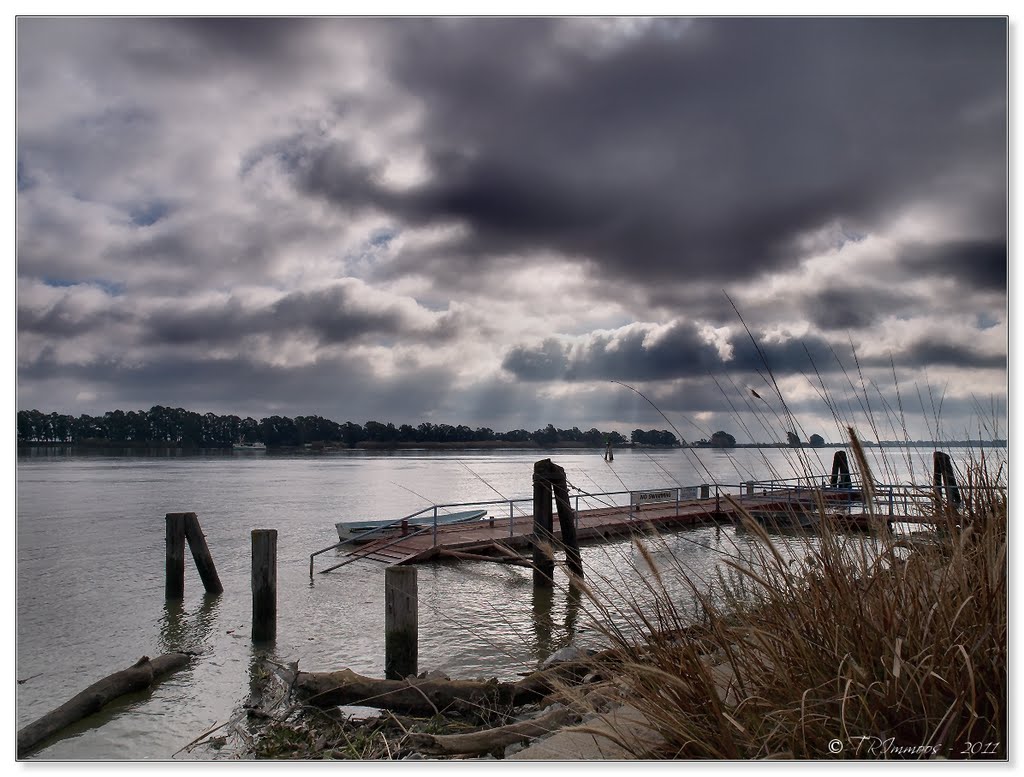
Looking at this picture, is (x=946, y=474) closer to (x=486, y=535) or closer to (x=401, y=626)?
(x=401, y=626)

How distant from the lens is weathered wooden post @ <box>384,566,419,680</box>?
6941mm

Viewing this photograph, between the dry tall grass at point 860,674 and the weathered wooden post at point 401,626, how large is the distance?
461 cm

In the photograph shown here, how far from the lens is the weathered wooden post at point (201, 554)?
11.5 metres

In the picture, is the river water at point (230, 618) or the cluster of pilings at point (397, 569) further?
the river water at point (230, 618)

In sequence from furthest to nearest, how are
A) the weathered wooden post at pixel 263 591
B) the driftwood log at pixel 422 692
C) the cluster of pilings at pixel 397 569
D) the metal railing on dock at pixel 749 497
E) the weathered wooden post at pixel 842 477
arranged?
the weathered wooden post at pixel 263 591
the driftwood log at pixel 422 692
the cluster of pilings at pixel 397 569
the weathered wooden post at pixel 842 477
the metal railing on dock at pixel 749 497

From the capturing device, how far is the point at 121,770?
9.04ft

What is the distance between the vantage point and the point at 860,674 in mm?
2117

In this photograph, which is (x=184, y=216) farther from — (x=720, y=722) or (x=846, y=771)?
(x=846, y=771)

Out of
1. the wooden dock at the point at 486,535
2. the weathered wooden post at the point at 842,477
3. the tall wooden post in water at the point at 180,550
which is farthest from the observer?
the wooden dock at the point at 486,535

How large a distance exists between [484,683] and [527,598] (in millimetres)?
6795

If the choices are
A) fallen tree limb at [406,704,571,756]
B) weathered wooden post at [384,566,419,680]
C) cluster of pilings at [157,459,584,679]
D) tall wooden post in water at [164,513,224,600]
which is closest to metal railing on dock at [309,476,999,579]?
cluster of pilings at [157,459,584,679]

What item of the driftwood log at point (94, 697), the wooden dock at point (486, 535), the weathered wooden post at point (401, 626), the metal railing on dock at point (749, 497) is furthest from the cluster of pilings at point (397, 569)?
the driftwood log at point (94, 697)

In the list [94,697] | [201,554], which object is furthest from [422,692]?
[201,554]

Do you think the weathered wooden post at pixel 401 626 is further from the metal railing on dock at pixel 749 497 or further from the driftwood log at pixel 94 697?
the driftwood log at pixel 94 697
